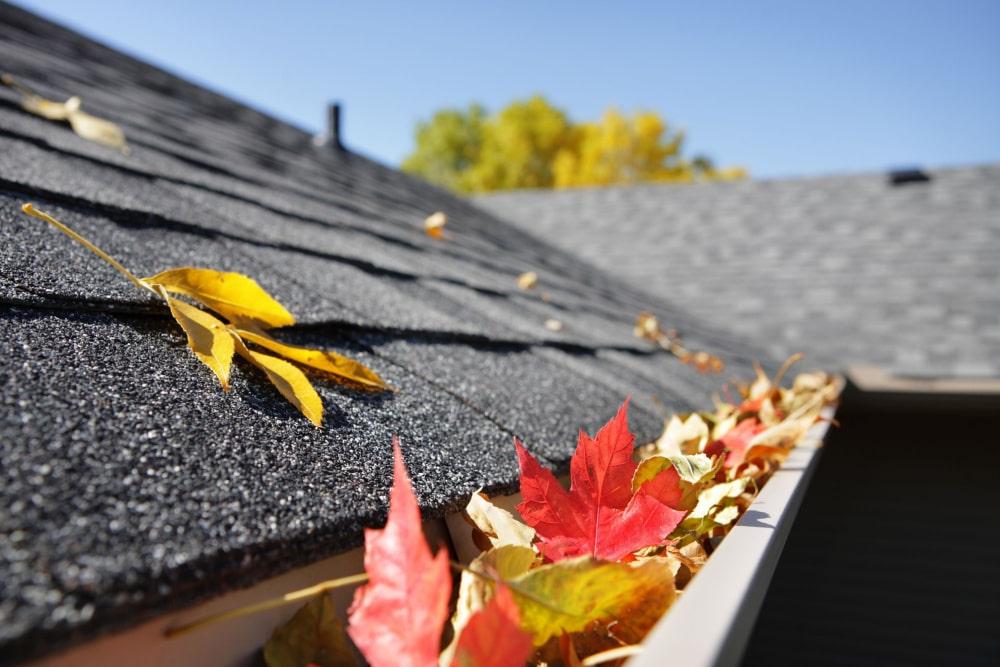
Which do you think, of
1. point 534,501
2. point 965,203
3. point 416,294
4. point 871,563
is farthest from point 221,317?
point 965,203

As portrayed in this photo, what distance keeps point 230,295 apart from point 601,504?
1.50 feet

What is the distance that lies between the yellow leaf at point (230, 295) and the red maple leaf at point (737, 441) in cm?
59

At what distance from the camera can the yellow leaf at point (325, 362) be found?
746 mm

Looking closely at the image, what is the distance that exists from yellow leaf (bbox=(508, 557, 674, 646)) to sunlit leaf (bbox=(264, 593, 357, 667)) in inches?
4.8

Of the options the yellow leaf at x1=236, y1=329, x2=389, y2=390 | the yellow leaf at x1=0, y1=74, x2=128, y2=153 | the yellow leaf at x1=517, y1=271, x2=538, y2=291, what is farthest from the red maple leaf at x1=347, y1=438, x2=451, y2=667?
the yellow leaf at x1=517, y1=271, x2=538, y2=291

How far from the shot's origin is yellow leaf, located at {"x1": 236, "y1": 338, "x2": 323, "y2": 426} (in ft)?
2.12

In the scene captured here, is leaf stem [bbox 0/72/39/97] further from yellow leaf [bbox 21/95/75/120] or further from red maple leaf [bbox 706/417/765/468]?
red maple leaf [bbox 706/417/765/468]

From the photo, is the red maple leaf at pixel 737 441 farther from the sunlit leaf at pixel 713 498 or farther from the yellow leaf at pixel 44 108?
the yellow leaf at pixel 44 108

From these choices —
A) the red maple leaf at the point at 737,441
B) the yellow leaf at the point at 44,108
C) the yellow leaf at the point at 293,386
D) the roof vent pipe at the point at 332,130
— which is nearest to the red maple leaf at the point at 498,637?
the yellow leaf at the point at 293,386

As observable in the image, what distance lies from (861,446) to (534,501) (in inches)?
195

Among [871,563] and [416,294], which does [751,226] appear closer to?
[871,563]

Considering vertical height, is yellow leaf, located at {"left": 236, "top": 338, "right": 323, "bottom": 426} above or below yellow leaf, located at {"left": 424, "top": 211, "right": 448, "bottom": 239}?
below

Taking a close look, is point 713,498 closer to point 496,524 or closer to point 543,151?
point 496,524

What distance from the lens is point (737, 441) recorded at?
99 cm
